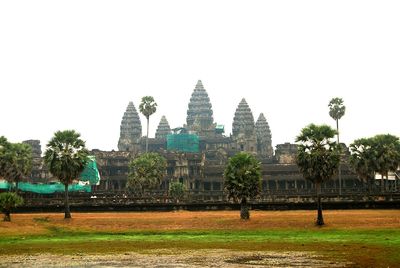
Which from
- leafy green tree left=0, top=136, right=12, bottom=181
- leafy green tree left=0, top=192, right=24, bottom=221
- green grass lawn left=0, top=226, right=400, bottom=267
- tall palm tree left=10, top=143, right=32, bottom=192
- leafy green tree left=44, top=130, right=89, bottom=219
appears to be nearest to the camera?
green grass lawn left=0, top=226, right=400, bottom=267

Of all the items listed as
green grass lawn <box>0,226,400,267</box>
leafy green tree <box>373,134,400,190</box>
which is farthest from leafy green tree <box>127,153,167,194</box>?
green grass lawn <box>0,226,400,267</box>

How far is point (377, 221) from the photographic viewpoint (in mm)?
59875

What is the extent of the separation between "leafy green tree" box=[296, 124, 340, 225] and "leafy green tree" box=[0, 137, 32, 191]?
146 ft

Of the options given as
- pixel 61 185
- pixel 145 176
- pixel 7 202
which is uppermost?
pixel 145 176

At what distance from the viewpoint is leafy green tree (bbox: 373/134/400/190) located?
86.2 meters

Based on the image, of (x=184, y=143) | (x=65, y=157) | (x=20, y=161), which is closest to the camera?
(x=65, y=157)

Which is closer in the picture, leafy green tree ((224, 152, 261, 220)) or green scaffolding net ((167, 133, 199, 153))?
leafy green tree ((224, 152, 261, 220))

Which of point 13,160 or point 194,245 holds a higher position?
point 13,160

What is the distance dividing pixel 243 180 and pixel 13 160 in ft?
122

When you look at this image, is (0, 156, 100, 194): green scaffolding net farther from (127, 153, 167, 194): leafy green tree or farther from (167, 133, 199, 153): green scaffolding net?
(167, 133, 199, 153): green scaffolding net

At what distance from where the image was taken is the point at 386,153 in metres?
86.5

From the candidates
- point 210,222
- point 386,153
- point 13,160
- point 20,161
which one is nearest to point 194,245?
point 210,222

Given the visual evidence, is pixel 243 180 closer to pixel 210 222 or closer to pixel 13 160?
pixel 210 222

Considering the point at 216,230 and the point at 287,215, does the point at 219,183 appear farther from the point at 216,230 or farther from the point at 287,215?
the point at 216,230
